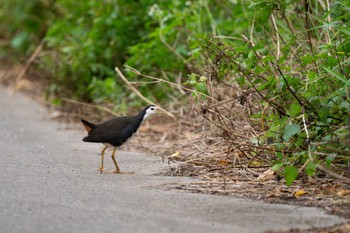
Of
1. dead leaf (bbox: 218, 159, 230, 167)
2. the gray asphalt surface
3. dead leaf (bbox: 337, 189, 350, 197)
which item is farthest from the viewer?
dead leaf (bbox: 218, 159, 230, 167)

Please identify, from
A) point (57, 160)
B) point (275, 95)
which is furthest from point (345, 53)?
point (57, 160)

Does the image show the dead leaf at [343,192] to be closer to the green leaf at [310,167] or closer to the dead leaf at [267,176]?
the green leaf at [310,167]

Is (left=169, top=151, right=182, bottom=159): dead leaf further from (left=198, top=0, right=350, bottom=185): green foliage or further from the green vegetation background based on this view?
(left=198, top=0, right=350, bottom=185): green foliage

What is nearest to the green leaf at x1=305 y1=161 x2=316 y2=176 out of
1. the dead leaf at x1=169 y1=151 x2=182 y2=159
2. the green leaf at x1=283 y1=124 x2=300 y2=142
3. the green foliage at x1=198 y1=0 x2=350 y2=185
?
the green foliage at x1=198 y1=0 x2=350 y2=185

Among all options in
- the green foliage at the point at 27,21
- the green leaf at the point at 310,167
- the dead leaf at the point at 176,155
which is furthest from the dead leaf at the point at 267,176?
the green foliage at the point at 27,21

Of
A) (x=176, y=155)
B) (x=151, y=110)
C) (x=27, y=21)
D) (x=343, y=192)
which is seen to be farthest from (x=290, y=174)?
(x=27, y=21)

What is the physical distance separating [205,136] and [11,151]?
1.78 m

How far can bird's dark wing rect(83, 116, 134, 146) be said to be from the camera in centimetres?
608

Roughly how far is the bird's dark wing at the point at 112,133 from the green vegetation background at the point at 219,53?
0.46m

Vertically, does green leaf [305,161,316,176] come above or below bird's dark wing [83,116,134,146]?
above

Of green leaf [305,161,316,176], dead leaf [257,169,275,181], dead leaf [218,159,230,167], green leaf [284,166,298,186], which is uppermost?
green leaf [305,161,316,176]

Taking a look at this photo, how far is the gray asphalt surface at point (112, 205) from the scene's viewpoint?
13.0ft

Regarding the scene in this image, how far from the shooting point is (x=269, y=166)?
5.39m

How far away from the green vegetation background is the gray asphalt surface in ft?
1.54
